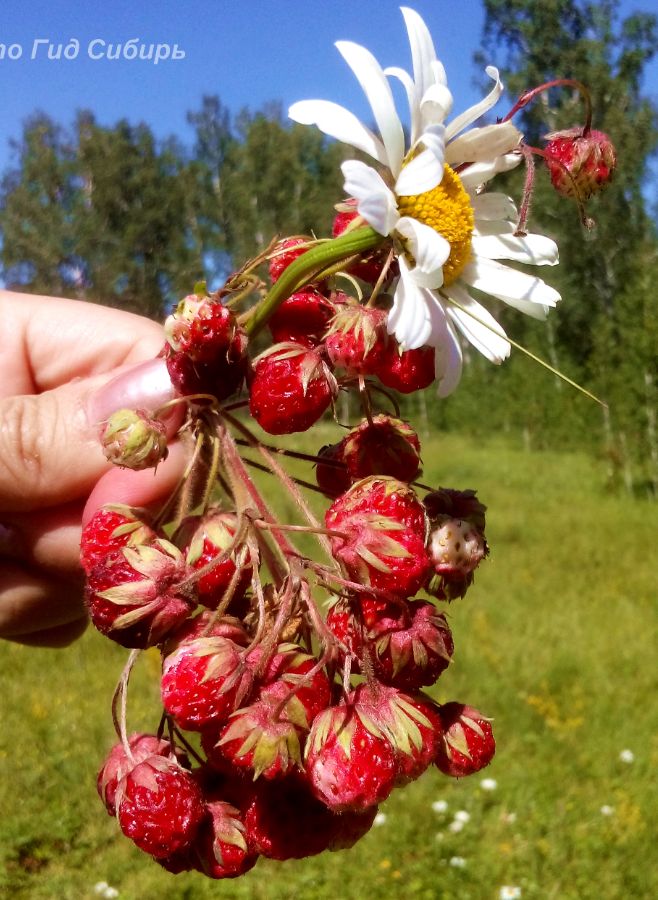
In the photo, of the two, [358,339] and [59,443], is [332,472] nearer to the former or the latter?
[358,339]

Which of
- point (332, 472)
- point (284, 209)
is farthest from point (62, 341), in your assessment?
point (284, 209)

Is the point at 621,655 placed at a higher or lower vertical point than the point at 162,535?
lower

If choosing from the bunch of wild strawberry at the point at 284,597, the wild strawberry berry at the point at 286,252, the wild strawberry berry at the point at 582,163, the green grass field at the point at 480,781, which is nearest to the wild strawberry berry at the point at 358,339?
the bunch of wild strawberry at the point at 284,597

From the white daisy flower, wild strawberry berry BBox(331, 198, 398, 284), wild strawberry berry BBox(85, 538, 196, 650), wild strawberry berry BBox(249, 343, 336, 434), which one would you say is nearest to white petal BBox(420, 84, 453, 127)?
the white daisy flower

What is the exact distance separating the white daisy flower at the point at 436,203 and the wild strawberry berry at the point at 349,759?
32 centimetres

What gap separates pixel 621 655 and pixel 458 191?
217 inches

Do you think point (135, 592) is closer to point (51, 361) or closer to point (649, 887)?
point (51, 361)

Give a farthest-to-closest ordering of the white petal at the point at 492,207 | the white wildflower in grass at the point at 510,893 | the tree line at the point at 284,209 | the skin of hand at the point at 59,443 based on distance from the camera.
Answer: the tree line at the point at 284,209
the white wildflower in grass at the point at 510,893
the skin of hand at the point at 59,443
the white petal at the point at 492,207

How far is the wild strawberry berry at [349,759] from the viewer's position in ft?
2.33

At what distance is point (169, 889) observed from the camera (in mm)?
3525

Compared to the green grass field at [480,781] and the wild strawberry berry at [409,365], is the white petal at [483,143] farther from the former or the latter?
the green grass field at [480,781]

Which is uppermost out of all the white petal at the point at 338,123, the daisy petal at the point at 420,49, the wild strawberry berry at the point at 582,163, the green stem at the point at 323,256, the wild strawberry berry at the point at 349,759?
the daisy petal at the point at 420,49

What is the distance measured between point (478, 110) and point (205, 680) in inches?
21.7

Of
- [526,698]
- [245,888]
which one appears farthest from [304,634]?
[526,698]
